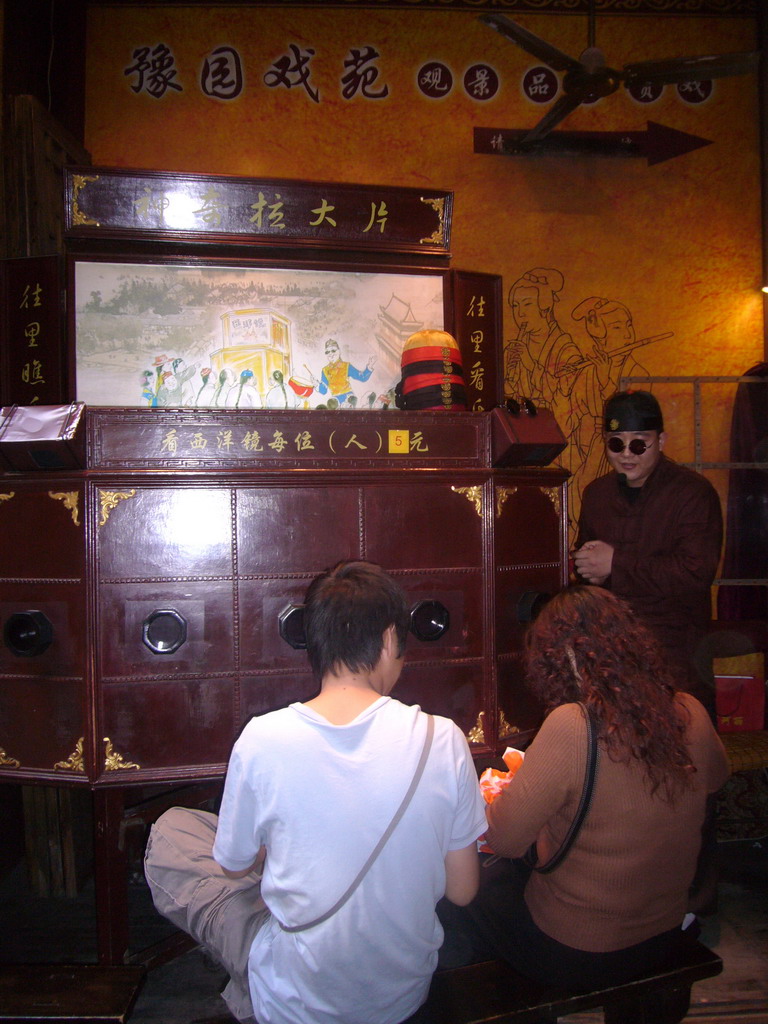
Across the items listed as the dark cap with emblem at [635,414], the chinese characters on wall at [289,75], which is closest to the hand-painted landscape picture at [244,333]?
the dark cap with emblem at [635,414]

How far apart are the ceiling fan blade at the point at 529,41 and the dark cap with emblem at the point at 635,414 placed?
7.23ft

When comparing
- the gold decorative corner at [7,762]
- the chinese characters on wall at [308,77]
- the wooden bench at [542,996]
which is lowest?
the wooden bench at [542,996]

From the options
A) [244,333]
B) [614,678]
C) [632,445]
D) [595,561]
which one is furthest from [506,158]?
[614,678]

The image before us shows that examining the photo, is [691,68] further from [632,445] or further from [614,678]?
[614,678]

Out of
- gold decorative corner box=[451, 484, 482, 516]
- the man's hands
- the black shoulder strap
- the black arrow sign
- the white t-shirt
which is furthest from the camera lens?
the black arrow sign

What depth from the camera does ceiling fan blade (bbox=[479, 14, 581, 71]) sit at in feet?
12.0

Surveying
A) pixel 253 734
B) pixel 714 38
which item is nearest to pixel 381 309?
pixel 253 734

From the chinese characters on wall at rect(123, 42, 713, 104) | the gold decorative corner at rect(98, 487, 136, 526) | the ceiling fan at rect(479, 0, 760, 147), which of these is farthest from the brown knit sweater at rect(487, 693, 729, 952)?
the chinese characters on wall at rect(123, 42, 713, 104)

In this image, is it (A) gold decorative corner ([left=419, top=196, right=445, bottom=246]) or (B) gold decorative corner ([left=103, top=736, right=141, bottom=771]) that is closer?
(B) gold decorative corner ([left=103, top=736, right=141, bottom=771])

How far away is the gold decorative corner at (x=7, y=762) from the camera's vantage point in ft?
9.04

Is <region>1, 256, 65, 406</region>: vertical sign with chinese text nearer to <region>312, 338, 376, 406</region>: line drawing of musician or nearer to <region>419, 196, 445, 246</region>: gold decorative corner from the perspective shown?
<region>312, 338, 376, 406</region>: line drawing of musician

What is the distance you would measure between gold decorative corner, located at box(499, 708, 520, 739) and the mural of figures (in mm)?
2500

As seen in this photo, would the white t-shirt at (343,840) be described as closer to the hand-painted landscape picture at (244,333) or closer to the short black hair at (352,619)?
the short black hair at (352,619)

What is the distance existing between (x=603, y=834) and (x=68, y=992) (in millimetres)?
1588
